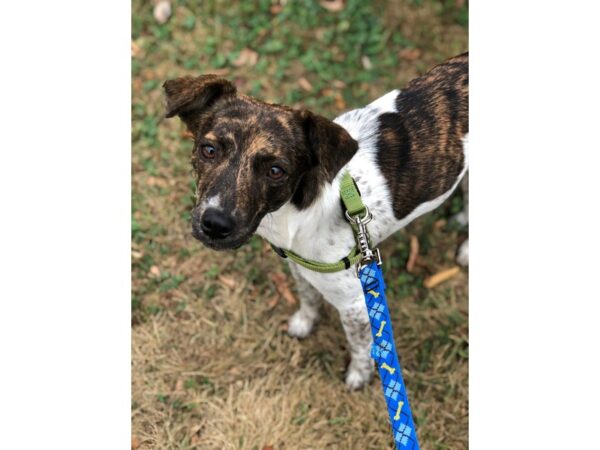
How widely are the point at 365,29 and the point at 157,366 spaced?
153 inches

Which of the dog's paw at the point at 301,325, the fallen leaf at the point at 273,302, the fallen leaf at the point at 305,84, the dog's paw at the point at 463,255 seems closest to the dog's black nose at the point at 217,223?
the dog's paw at the point at 301,325

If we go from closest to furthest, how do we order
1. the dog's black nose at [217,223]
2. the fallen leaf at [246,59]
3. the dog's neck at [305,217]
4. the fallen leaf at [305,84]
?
Result: the dog's black nose at [217,223], the dog's neck at [305,217], the fallen leaf at [305,84], the fallen leaf at [246,59]

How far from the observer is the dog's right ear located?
9.81ft

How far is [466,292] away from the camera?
482 centimetres

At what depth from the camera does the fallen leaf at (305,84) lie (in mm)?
5668

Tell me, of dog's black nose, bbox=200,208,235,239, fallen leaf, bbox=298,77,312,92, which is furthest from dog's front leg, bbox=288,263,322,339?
fallen leaf, bbox=298,77,312,92

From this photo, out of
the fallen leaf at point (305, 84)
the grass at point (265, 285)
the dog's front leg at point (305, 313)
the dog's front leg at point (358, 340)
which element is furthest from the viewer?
the fallen leaf at point (305, 84)

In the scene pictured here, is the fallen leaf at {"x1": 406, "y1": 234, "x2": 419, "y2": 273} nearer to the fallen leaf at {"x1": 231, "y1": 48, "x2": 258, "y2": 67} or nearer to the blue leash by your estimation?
the blue leash

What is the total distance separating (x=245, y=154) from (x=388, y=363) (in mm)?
1295

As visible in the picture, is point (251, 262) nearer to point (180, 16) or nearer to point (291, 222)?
point (291, 222)

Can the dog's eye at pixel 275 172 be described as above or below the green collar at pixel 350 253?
above

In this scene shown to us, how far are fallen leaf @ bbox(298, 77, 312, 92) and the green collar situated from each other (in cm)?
260

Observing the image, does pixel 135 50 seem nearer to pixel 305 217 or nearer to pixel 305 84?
pixel 305 84

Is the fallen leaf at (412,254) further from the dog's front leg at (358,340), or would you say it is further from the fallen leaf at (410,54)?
the fallen leaf at (410,54)
